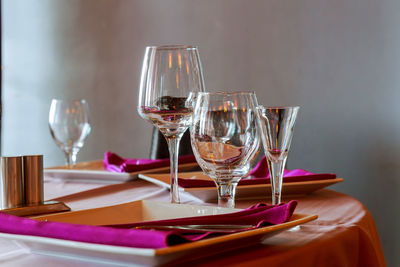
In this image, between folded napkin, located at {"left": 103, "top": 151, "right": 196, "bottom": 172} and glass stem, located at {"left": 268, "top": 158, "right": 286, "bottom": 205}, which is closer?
glass stem, located at {"left": 268, "top": 158, "right": 286, "bottom": 205}

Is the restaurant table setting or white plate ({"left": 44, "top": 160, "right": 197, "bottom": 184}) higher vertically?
the restaurant table setting

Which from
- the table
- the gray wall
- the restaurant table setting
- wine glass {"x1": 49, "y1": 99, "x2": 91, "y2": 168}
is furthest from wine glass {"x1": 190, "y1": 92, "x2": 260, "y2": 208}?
the gray wall

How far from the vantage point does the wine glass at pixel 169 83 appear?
2.90 feet

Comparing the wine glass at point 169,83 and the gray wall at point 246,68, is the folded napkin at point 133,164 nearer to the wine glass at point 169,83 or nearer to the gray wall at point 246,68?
the wine glass at point 169,83

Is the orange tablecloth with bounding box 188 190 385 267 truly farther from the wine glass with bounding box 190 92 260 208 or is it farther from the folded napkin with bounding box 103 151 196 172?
the folded napkin with bounding box 103 151 196 172

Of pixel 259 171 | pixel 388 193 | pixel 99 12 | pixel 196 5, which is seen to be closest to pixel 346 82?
pixel 388 193

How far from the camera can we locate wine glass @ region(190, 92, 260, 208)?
0.74 meters

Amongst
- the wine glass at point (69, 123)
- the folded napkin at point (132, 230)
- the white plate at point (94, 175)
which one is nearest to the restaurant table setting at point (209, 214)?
the folded napkin at point (132, 230)

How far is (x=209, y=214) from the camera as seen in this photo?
0.76 m

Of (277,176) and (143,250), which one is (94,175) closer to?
(277,176)

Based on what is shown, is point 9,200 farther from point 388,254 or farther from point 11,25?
point 11,25

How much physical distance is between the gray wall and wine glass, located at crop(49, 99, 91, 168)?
143 cm

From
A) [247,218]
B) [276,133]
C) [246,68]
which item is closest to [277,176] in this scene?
[276,133]

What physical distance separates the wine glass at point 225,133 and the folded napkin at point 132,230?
0.27ft
